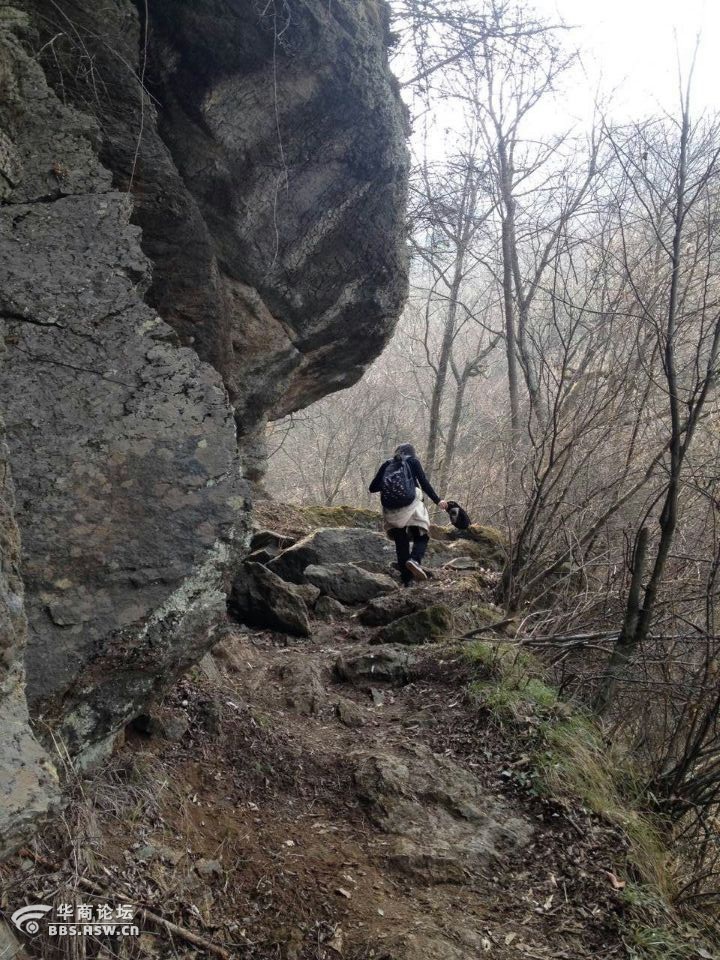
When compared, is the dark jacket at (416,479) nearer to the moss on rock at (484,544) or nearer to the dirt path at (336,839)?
the moss on rock at (484,544)

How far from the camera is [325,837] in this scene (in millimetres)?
3191

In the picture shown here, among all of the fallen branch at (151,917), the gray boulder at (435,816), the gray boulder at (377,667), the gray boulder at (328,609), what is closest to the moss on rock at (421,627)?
the gray boulder at (377,667)

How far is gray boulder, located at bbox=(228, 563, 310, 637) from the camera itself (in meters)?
5.80

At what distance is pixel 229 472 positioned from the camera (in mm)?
3357

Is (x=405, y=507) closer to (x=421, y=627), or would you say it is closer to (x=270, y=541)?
(x=270, y=541)

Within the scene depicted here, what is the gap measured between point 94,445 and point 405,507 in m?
4.32

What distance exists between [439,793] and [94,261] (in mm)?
3170

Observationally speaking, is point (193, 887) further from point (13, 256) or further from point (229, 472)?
point (13, 256)

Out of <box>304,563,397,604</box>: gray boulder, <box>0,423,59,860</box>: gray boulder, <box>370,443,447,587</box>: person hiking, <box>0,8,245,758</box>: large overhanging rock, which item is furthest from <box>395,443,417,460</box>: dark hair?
<box>0,423,59,860</box>: gray boulder

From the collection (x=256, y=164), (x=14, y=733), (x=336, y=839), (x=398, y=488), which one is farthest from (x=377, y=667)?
(x=256, y=164)

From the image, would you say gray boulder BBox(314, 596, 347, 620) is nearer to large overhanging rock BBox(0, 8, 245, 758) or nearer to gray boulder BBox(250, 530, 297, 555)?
gray boulder BBox(250, 530, 297, 555)

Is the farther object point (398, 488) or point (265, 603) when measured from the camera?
point (398, 488)

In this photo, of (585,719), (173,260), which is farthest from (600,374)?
(173,260)

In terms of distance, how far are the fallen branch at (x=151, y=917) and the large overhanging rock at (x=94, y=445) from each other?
17.3 inches
